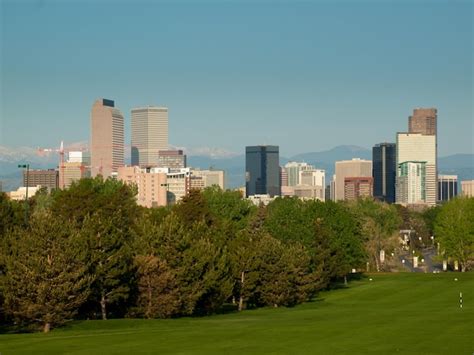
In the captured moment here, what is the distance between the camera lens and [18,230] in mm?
62094

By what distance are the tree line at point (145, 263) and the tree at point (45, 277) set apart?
5 cm

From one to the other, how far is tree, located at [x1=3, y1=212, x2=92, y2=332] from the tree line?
0.05 meters

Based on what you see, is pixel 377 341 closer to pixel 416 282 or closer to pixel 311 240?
pixel 311 240

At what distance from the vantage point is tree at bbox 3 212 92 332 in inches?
2202

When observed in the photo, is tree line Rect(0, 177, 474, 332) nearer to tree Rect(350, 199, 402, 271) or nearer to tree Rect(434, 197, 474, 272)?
tree Rect(434, 197, 474, 272)

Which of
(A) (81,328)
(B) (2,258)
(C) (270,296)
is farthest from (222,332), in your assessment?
(C) (270,296)

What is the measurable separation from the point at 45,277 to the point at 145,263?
10.9 meters

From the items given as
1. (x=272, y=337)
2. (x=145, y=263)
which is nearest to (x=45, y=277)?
(x=145, y=263)

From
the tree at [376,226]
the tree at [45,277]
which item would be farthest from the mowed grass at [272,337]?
the tree at [376,226]

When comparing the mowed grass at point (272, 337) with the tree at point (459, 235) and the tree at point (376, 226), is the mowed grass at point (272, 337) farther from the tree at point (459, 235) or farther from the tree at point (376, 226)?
the tree at point (376, 226)

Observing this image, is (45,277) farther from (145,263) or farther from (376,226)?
(376,226)

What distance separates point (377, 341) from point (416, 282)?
70.5 m

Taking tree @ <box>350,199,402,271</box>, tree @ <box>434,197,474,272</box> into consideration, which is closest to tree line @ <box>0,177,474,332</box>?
tree @ <box>434,197,474,272</box>

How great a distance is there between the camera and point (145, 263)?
66250 mm
